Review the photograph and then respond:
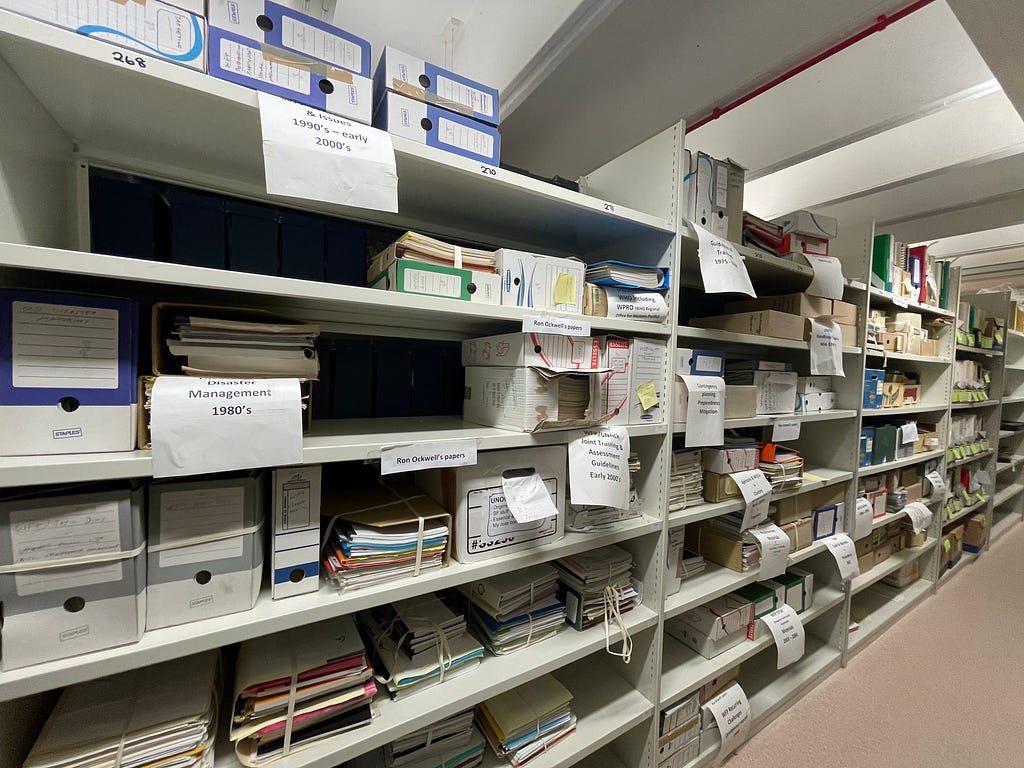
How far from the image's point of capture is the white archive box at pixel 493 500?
0.88m

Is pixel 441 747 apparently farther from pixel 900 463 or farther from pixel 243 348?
pixel 900 463

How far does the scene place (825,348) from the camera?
4.85ft

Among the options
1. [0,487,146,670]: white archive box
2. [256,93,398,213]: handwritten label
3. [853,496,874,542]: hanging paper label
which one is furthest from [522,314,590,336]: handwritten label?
[853,496,874,542]: hanging paper label

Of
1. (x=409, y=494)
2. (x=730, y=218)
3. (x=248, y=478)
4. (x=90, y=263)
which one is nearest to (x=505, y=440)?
(x=409, y=494)

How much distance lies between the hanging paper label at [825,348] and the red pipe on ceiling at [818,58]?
0.79 m

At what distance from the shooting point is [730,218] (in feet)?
4.14

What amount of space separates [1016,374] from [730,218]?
4.33m

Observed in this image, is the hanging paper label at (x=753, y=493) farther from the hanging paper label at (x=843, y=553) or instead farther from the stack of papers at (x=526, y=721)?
the stack of papers at (x=526, y=721)

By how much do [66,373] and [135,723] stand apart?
58cm

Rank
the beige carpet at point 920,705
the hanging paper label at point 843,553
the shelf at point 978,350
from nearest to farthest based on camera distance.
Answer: the beige carpet at point 920,705 → the hanging paper label at point 843,553 → the shelf at point 978,350

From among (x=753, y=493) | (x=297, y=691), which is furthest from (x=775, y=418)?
(x=297, y=691)

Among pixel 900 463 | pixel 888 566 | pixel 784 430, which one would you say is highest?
pixel 784 430

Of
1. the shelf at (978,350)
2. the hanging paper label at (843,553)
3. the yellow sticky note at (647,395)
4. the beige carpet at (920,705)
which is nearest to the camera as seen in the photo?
the yellow sticky note at (647,395)

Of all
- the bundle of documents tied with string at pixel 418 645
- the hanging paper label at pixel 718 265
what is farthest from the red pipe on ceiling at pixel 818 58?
the bundle of documents tied with string at pixel 418 645
